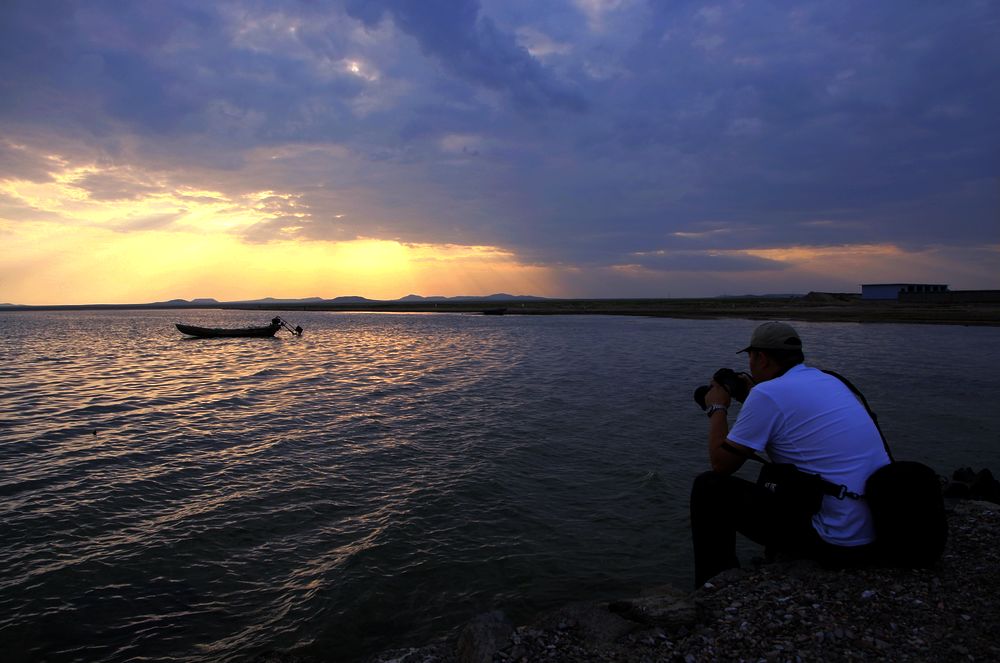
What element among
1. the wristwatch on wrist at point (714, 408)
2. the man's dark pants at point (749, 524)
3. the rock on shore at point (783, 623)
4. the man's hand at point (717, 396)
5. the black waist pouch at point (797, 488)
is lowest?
the rock on shore at point (783, 623)

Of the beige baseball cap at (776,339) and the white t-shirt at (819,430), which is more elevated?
the beige baseball cap at (776,339)

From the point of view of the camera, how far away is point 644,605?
525 cm

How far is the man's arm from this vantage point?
473 centimetres

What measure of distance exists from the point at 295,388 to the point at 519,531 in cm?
1796

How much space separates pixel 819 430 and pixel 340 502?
328 inches

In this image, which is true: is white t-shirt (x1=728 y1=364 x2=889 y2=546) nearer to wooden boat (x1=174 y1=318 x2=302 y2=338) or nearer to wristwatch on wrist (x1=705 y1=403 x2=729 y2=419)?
wristwatch on wrist (x1=705 y1=403 x2=729 y2=419)

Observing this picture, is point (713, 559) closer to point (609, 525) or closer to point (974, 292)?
point (609, 525)

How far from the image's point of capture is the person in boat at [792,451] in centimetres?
457

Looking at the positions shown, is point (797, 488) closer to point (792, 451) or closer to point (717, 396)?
point (792, 451)

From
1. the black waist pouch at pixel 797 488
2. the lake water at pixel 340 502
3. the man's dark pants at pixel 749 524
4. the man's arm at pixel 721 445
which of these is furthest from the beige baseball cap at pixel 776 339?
the lake water at pixel 340 502

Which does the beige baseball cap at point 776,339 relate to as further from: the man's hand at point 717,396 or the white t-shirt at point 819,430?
the man's hand at point 717,396

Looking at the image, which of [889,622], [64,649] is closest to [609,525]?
[889,622]

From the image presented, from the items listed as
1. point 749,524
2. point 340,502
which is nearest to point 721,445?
point 749,524

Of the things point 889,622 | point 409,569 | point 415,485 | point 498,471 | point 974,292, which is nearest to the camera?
point 889,622
